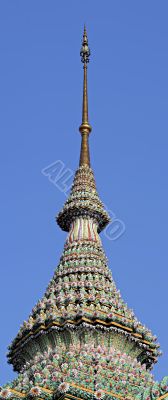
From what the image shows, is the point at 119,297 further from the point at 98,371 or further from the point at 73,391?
the point at 73,391

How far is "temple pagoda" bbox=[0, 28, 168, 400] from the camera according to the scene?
27.3 metres

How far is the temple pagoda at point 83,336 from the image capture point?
27328 mm

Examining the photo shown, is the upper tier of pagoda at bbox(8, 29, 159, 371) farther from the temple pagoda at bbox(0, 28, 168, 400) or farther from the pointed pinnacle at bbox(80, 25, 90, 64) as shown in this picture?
the pointed pinnacle at bbox(80, 25, 90, 64)

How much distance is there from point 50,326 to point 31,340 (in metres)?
1.07

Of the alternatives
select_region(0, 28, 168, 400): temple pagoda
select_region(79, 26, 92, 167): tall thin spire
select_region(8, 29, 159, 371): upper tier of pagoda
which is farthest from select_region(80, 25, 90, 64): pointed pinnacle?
select_region(8, 29, 159, 371): upper tier of pagoda

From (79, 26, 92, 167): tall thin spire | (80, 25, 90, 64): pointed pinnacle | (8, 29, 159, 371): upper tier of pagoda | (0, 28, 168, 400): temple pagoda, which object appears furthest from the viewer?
(80, 25, 90, 64): pointed pinnacle

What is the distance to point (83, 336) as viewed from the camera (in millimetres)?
31406

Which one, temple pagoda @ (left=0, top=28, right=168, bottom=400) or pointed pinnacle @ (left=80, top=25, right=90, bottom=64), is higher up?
Result: pointed pinnacle @ (left=80, top=25, right=90, bottom=64)

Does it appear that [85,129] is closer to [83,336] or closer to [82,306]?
[82,306]

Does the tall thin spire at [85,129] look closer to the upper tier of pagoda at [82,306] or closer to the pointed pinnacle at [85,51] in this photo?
the pointed pinnacle at [85,51]

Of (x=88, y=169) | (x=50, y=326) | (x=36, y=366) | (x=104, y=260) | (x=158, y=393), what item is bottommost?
(x=158, y=393)

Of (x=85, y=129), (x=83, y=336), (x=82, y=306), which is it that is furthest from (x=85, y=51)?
(x=83, y=336)

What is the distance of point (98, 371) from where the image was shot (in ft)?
93.0

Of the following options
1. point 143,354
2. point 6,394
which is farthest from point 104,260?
point 6,394
